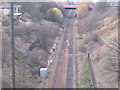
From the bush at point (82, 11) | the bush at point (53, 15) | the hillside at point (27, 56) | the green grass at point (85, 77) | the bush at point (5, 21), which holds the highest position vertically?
the bush at point (82, 11)

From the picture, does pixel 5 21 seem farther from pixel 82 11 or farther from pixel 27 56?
pixel 82 11

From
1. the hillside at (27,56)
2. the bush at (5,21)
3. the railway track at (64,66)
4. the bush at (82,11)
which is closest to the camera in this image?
the hillside at (27,56)

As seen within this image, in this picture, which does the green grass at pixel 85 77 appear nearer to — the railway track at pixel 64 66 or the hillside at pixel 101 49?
the hillside at pixel 101 49

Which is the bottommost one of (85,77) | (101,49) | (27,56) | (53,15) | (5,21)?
(85,77)

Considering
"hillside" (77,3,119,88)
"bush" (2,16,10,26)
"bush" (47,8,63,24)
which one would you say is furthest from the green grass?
"bush" (47,8,63,24)

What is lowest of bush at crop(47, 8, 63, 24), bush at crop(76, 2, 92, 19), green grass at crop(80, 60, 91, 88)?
green grass at crop(80, 60, 91, 88)

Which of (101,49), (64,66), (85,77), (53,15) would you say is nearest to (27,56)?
(64,66)

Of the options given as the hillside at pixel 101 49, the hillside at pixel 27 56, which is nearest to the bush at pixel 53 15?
the hillside at pixel 101 49

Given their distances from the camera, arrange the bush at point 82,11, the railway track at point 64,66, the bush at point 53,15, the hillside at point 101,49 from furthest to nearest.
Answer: the bush at point 82,11 < the bush at point 53,15 < the hillside at point 101,49 < the railway track at point 64,66

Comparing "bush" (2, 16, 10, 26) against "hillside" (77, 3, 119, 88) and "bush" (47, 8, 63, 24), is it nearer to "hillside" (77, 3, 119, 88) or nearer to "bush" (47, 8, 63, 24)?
"hillside" (77, 3, 119, 88)

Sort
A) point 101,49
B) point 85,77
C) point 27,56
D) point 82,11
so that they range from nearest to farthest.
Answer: point 85,77 → point 27,56 → point 101,49 → point 82,11

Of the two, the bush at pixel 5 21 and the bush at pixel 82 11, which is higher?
Answer: the bush at pixel 82 11

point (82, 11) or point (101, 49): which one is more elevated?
point (82, 11)
